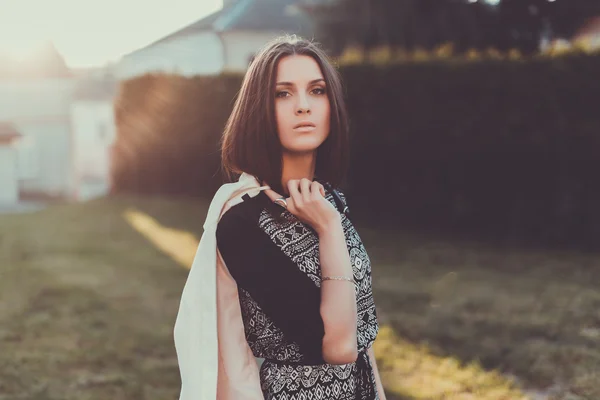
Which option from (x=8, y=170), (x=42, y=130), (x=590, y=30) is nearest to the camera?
(x=590, y=30)

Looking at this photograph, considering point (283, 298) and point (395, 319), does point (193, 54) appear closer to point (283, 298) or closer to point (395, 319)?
point (395, 319)

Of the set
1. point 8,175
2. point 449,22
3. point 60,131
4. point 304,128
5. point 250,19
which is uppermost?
point 250,19

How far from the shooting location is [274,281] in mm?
1728

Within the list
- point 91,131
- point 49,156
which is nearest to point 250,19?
point 91,131

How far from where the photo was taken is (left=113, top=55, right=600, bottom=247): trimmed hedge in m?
9.30

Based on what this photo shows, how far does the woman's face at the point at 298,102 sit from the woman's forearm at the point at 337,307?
281mm

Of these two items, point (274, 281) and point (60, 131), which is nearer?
point (274, 281)

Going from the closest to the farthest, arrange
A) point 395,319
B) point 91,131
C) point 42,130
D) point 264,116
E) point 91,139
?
point 264,116 < point 395,319 < point 91,139 < point 91,131 < point 42,130

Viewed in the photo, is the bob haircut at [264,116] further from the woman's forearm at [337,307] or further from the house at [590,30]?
the house at [590,30]

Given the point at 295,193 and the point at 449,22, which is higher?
the point at 449,22

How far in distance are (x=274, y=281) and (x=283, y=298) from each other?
0.15ft

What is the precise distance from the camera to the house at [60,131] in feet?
138

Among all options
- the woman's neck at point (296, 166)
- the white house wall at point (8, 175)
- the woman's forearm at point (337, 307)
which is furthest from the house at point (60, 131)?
the woman's forearm at point (337, 307)

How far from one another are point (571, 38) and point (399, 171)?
21.1ft
